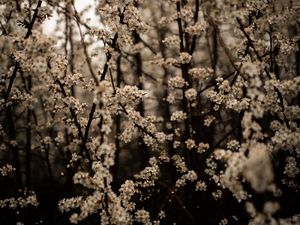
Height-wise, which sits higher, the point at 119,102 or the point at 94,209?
the point at 119,102

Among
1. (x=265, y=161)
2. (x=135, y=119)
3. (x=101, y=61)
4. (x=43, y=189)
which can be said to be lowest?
(x=265, y=161)

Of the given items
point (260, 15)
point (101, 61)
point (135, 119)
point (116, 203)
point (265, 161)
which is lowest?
point (265, 161)

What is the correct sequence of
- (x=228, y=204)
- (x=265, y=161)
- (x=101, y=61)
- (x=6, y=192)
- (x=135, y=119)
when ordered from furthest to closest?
(x=101, y=61), (x=6, y=192), (x=228, y=204), (x=135, y=119), (x=265, y=161)

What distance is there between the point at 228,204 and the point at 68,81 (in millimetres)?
4745

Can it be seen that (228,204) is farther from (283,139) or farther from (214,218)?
(283,139)

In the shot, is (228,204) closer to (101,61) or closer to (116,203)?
(116,203)

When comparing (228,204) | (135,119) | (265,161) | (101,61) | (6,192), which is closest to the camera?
(265,161)

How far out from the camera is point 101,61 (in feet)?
38.4

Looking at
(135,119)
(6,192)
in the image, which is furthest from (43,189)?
(135,119)

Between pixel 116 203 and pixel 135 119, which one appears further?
pixel 135 119

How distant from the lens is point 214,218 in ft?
26.1

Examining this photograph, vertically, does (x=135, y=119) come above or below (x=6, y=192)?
below

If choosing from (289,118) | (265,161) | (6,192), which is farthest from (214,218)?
(6,192)

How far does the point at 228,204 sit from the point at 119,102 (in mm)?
4043
